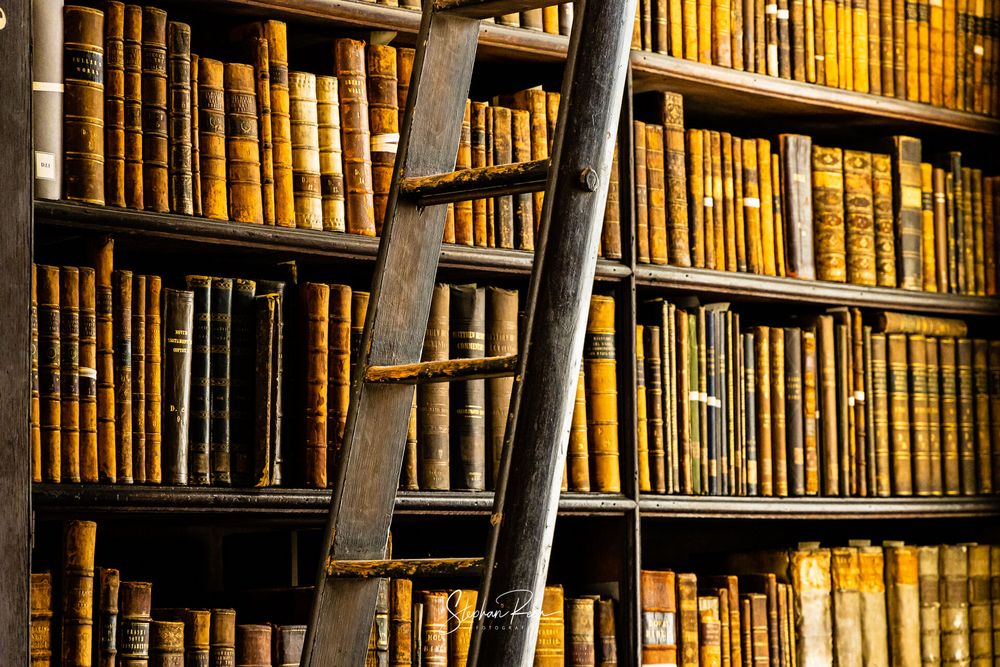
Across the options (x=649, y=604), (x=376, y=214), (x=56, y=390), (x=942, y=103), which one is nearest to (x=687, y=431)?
(x=649, y=604)

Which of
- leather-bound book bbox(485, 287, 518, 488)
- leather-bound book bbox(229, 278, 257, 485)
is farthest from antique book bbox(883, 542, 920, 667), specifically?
leather-bound book bbox(229, 278, 257, 485)

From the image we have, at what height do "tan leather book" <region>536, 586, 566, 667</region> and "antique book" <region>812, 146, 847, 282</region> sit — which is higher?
"antique book" <region>812, 146, 847, 282</region>

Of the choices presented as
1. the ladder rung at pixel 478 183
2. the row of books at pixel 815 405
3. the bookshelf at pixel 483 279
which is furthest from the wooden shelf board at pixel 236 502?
the ladder rung at pixel 478 183

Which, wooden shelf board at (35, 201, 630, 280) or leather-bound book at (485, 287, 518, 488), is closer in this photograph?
wooden shelf board at (35, 201, 630, 280)

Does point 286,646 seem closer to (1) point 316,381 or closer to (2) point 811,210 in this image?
(1) point 316,381

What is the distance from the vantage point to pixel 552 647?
2.23m

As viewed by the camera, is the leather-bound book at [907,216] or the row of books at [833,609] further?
the leather-bound book at [907,216]

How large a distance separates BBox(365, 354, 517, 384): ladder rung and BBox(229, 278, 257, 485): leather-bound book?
0.52m

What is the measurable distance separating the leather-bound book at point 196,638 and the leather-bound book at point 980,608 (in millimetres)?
1430

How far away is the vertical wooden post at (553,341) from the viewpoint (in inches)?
54.1

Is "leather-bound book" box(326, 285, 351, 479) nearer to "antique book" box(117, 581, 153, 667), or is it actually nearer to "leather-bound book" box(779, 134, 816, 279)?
"antique book" box(117, 581, 153, 667)

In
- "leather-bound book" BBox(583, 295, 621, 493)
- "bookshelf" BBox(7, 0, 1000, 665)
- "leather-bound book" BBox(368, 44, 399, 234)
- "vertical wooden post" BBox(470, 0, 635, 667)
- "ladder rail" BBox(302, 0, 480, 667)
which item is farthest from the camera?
"leather-bound book" BBox(583, 295, 621, 493)

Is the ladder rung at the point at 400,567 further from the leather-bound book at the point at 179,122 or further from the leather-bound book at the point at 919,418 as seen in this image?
the leather-bound book at the point at 919,418

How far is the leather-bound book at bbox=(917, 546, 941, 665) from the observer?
8.55 feet
